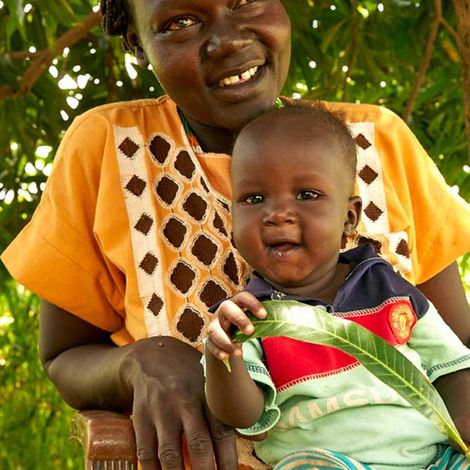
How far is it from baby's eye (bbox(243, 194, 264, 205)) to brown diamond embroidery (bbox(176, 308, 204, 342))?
338 millimetres

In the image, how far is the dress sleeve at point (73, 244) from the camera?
2.38m

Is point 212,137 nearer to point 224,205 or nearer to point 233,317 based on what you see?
point 224,205

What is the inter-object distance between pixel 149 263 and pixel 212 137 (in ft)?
0.98

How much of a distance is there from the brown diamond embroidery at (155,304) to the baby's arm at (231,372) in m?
0.45

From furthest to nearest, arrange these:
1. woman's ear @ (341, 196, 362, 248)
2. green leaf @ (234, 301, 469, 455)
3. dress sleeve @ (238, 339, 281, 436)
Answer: woman's ear @ (341, 196, 362, 248)
dress sleeve @ (238, 339, 281, 436)
green leaf @ (234, 301, 469, 455)

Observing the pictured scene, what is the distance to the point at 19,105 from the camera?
3375 millimetres

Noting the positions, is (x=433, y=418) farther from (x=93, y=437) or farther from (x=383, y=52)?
(x=383, y=52)

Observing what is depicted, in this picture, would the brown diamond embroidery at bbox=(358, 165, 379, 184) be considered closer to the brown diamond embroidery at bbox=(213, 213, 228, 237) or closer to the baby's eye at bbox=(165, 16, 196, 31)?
the brown diamond embroidery at bbox=(213, 213, 228, 237)

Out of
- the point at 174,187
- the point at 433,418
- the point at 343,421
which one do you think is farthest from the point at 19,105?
the point at 433,418

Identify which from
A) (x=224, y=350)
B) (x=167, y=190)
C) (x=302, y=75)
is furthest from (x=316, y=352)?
(x=302, y=75)

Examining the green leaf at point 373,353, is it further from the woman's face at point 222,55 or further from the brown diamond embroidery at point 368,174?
the brown diamond embroidery at point 368,174

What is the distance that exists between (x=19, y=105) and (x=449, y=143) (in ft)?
4.15

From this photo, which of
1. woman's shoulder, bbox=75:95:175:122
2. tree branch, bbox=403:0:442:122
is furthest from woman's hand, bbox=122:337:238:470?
tree branch, bbox=403:0:442:122

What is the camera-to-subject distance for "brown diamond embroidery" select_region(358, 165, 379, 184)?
242 cm
